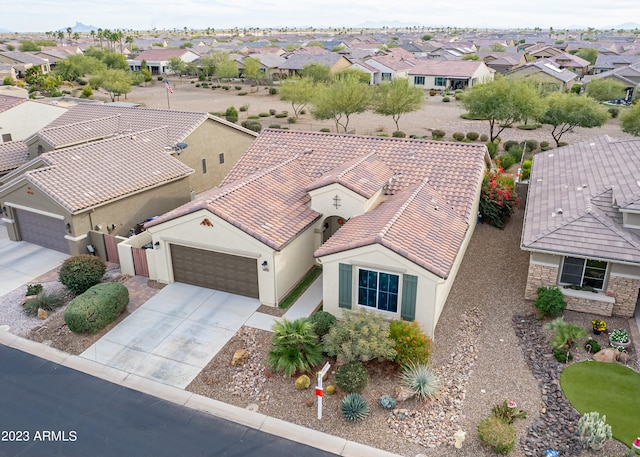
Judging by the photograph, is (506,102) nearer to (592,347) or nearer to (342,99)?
(342,99)

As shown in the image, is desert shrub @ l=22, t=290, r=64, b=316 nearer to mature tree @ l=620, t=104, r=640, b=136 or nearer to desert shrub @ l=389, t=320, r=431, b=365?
desert shrub @ l=389, t=320, r=431, b=365

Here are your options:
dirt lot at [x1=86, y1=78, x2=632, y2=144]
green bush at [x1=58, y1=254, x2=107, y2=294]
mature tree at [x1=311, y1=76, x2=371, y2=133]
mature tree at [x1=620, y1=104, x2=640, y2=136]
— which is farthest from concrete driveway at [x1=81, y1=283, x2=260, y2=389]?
mature tree at [x1=620, y1=104, x2=640, y2=136]

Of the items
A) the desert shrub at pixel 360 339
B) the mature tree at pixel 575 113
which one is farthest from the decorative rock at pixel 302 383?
the mature tree at pixel 575 113

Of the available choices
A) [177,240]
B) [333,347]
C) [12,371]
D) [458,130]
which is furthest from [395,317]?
[458,130]

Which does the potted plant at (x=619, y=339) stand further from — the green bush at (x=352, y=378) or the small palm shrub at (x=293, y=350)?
the small palm shrub at (x=293, y=350)

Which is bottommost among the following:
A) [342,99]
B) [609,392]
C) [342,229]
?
[609,392]

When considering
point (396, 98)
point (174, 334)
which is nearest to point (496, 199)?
point (174, 334)

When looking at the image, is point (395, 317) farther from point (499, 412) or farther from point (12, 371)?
point (12, 371)
